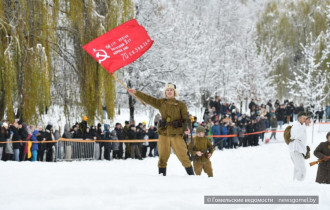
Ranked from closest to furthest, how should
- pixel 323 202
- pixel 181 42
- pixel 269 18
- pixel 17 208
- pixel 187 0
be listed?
A: pixel 17 208 < pixel 323 202 < pixel 181 42 < pixel 269 18 < pixel 187 0

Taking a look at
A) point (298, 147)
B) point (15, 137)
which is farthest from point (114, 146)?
point (298, 147)

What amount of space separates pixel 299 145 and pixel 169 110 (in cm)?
321

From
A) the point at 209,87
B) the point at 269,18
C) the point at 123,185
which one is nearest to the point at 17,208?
the point at 123,185

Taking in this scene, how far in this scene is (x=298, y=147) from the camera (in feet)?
31.3

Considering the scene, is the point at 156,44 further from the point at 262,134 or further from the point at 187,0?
the point at 187,0

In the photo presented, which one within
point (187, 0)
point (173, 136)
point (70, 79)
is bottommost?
point (173, 136)

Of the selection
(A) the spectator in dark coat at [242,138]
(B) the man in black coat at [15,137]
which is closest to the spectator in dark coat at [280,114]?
(A) the spectator in dark coat at [242,138]

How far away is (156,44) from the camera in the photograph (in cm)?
2539

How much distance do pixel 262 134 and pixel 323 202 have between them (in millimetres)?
17359

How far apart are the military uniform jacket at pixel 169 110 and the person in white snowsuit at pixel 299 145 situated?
9.18 ft

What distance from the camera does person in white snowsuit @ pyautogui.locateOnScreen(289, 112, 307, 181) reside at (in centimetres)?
954

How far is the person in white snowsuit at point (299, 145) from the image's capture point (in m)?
9.54

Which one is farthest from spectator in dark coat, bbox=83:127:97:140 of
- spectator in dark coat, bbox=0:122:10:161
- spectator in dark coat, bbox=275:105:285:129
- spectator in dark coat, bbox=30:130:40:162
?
spectator in dark coat, bbox=275:105:285:129

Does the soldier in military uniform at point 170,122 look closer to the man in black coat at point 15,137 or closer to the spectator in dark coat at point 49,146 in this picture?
the man in black coat at point 15,137
